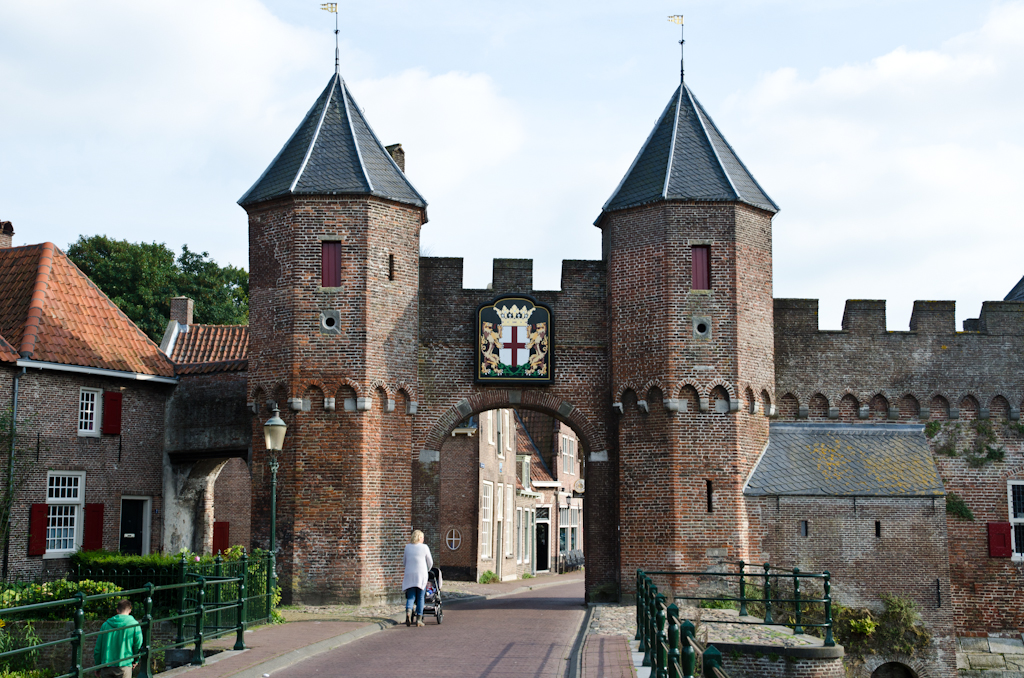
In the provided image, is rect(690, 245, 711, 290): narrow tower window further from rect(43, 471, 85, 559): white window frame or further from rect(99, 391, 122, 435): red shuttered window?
rect(43, 471, 85, 559): white window frame

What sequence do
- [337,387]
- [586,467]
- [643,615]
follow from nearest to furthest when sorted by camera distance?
1. [643,615]
2. [337,387]
3. [586,467]

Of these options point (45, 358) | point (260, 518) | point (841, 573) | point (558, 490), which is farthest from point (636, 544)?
point (558, 490)

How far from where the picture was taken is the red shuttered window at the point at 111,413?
2392cm

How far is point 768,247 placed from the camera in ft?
76.8

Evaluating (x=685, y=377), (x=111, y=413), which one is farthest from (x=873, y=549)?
(x=111, y=413)

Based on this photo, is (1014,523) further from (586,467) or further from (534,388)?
(534,388)

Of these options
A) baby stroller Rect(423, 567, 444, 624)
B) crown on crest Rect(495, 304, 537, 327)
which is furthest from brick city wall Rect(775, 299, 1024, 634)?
baby stroller Rect(423, 567, 444, 624)

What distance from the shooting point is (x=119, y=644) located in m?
11.0

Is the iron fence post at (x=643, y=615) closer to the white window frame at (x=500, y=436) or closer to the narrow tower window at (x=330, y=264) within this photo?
the narrow tower window at (x=330, y=264)

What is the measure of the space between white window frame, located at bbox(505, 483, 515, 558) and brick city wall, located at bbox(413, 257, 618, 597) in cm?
1699

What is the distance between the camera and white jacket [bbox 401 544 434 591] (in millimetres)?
17266

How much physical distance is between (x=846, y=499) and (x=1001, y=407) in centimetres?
487

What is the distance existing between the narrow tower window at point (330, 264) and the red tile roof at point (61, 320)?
5.84m

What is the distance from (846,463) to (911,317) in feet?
13.3
